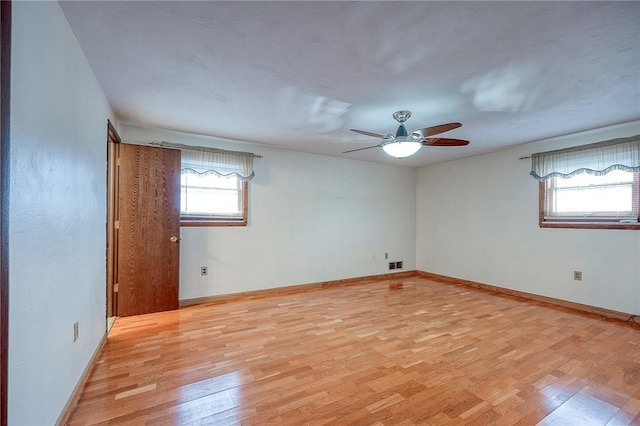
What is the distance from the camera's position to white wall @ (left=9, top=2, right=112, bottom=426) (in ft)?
3.87

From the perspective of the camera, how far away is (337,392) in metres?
1.94

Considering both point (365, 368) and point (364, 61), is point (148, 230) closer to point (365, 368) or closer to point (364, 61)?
point (365, 368)

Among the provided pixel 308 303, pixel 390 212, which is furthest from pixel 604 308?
pixel 308 303

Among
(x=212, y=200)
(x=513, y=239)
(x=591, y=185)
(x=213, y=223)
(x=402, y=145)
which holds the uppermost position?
(x=402, y=145)

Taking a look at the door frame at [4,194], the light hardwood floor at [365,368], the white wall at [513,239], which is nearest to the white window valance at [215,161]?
the light hardwood floor at [365,368]

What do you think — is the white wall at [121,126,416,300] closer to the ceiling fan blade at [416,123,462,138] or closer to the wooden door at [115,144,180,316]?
the wooden door at [115,144,180,316]

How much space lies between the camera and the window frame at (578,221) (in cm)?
339

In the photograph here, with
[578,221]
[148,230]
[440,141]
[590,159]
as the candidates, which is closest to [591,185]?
[590,159]

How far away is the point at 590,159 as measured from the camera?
12.1 feet

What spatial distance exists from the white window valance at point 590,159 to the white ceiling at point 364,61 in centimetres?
33

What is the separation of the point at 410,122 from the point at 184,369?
331cm

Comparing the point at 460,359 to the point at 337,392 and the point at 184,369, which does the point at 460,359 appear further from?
the point at 184,369

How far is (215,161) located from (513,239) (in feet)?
15.5

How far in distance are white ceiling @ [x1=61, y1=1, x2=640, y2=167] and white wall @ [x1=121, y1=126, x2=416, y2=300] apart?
4.59ft
